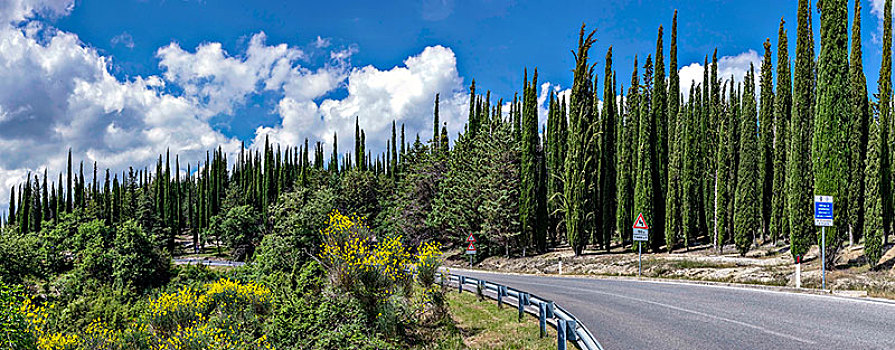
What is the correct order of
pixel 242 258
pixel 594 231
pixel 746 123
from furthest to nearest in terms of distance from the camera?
pixel 242 258
pixel 594 231
pixel 746 123

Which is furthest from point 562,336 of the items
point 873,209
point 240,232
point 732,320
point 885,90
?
point 240,232

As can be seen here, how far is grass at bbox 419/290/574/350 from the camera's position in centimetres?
1049

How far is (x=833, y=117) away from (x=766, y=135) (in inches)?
561

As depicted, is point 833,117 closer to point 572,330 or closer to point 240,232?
point 572,330

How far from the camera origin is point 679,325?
35.1ft

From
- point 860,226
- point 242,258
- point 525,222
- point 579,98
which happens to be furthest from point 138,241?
point 860,226

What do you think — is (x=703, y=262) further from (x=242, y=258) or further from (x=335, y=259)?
(x=242, y=258)

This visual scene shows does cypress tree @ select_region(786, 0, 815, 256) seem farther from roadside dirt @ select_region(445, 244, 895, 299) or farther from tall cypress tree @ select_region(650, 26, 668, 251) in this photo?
tall cypress tree @ select_region(650, 26, 668, 251)

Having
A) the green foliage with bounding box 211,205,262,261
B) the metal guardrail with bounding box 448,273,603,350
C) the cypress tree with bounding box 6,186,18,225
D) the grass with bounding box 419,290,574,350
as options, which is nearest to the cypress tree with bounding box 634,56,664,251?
the metal guardrail with bounding box 448,273,603,350

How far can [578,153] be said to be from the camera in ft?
111

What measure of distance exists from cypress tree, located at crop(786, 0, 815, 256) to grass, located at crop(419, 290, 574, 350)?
43.2ft

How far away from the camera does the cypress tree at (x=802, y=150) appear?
2053cm

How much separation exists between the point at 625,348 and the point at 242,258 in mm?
61448

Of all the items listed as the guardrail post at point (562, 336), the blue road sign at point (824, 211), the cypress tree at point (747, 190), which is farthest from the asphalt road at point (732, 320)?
the cypress tree at point (747, 190)
